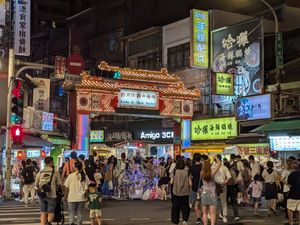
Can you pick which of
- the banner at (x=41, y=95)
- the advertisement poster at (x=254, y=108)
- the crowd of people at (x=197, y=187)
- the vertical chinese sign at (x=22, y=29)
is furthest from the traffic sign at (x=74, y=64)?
the advertisement poster at (x=254, y=108)

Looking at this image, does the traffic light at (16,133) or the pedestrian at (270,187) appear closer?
the pedestrian at (270,187)

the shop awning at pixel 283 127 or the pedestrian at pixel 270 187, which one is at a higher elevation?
the shop awning at pixel 283 127

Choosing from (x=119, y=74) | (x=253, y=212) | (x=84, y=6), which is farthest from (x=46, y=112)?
(x=84, y=6)

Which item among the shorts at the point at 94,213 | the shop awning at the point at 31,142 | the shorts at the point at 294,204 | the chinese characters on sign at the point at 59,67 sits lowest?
the shorts at the point at 94,213

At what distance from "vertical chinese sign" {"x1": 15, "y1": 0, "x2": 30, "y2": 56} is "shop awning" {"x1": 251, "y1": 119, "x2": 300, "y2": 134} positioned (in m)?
13.3

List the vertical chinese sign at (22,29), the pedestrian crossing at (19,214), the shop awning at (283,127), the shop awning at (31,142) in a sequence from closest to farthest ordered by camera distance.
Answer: the pedestrian crossing at (19,214)
the shop awning at (283,127)
the vertical chinese sign at (22,29)
the shop awning at (31,142)

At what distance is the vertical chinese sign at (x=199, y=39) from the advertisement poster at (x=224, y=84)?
2735mm

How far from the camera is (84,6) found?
59500 millimetres

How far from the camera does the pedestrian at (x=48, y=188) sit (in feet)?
41.1

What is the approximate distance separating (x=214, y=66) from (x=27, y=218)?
818 inches

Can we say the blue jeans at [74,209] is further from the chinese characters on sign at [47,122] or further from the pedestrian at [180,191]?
the chinese characters on sign at [47,122]

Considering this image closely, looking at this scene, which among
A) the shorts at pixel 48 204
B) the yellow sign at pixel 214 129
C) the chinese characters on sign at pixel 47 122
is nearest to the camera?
the shorts at pixel 48 204

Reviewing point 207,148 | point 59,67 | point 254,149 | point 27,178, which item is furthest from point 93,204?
point 59,67

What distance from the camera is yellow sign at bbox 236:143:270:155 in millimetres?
27422
